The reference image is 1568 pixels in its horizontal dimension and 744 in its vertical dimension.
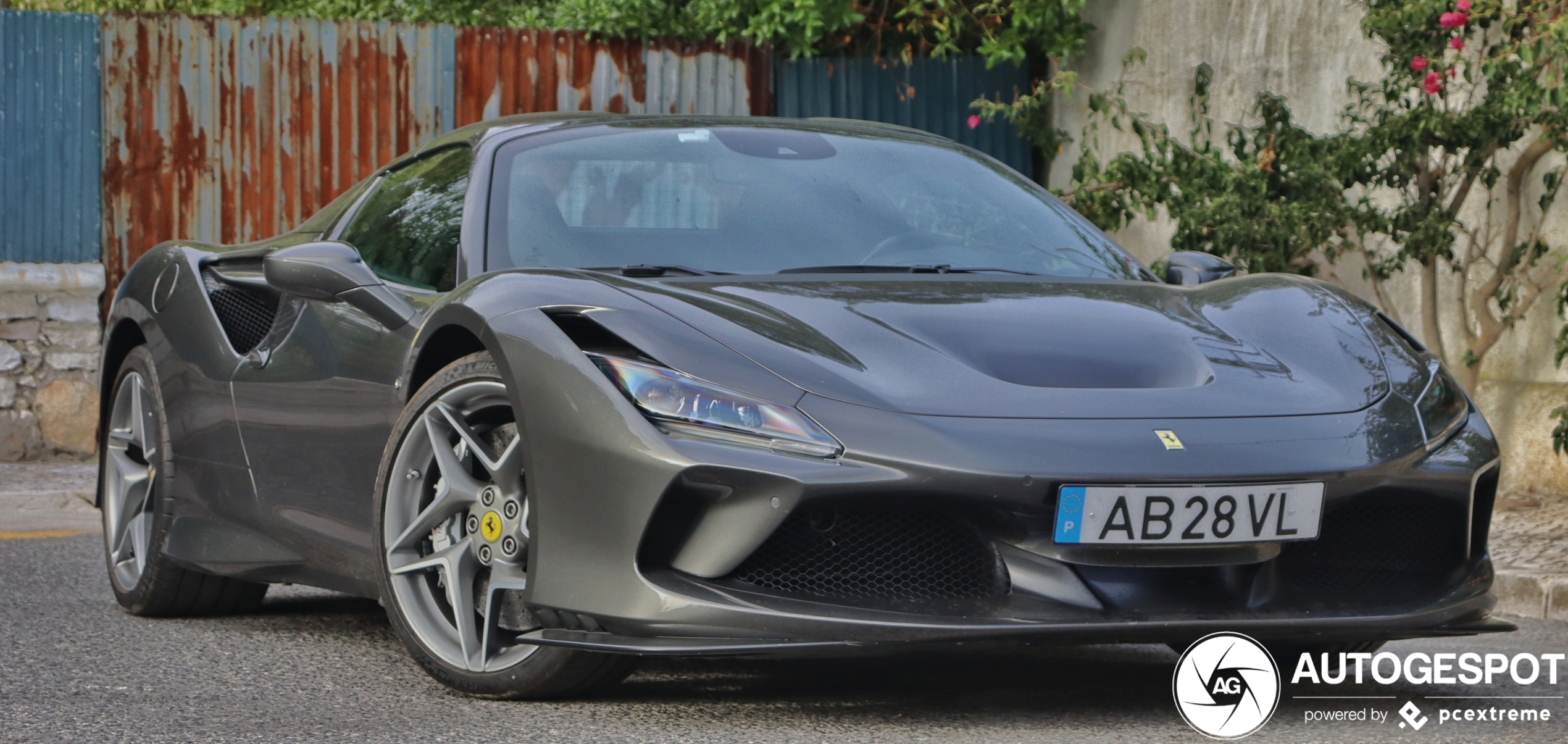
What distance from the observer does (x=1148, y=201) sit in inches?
350

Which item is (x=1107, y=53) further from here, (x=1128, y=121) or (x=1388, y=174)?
(x=1388, y=174)

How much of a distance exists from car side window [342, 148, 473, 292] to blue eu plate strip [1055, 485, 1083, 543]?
1606mm

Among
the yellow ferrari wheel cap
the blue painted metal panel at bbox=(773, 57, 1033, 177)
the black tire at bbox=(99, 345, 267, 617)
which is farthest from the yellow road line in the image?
the blue painted metal panel at bbox=(773, 57, 1033, 177)

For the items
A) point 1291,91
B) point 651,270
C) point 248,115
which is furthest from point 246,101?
point 651,270

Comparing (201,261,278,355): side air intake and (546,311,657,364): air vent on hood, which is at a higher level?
(546,311,657,364): air vent on hood

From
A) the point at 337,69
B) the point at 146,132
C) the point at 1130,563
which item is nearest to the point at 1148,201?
the point at 337,69

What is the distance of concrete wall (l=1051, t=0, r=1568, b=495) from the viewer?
7922 millimetres

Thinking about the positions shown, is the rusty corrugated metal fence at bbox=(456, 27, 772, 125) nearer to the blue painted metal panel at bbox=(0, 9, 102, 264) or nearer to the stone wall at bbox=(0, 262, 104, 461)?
the blue painted metal panel at bbox=(0, 9, 102, 264)

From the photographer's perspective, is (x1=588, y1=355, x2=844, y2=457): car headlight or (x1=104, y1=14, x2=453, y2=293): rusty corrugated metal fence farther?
(x1=104, y1=14, x2=453, y2=293): rusty corrugated metal fence

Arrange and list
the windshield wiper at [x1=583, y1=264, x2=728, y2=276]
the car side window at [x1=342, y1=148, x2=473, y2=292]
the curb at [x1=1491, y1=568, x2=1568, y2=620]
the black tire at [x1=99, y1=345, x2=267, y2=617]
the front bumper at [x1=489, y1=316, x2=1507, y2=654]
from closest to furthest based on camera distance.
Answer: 1. the front bumper at [x1=489, y1=316, x2=1507, y2=654]
2. the windshield wiper at [x1=583, y1=264, x2=728, y2=276]
3. the car side window at [x1=342, y1=148, x2=473, y2=292]
4. the black tire at [x1=99, y1=345, x2=267, y2=617]
5. the curb at [x1=1491, y1=568, x2=1568, y2=620]

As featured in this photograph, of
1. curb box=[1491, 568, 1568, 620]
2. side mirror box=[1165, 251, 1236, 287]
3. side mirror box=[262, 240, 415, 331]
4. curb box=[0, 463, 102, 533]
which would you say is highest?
side mirror box=[1165, 251, 1236, 287]

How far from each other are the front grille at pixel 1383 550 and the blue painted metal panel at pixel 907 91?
767cm

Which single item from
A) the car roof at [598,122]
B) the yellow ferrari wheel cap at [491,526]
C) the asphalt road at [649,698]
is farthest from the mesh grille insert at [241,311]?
the yellow ferrari wheel cap at [491,526]

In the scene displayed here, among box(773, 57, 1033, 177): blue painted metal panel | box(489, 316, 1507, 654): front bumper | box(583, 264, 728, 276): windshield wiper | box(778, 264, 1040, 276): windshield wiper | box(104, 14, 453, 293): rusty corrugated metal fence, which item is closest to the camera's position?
box(489, 316, 1507, 654): front bumper
